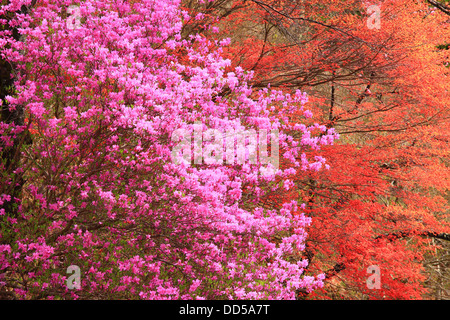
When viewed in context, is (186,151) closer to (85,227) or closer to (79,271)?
(85,227)

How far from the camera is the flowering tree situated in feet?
14.0

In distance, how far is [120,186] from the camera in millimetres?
4473

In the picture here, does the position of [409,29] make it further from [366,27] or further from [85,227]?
[85,227]

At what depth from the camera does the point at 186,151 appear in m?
4.55

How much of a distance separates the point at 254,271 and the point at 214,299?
585 mm

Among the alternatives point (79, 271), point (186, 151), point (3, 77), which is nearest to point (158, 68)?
point (186, 151)

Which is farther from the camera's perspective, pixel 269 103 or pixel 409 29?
pixel 409 29

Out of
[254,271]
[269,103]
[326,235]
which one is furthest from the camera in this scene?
[326,235]

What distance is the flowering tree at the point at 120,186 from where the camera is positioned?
4.27m

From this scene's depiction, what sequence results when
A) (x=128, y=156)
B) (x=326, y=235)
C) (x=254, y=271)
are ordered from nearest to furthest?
(x=128, y=156)
(x=254, y=271)
(x=326, y=235)
